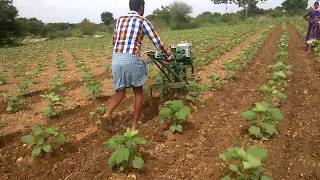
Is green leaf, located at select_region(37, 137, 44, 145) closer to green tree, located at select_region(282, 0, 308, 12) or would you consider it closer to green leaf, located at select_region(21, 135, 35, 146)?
green leaf, located at select_region(21, 135, 35, 146)

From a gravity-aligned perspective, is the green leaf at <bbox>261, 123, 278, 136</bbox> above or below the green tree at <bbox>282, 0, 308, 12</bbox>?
A: above

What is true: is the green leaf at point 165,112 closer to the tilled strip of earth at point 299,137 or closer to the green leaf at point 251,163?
the tilled strip of earth at point 299,137

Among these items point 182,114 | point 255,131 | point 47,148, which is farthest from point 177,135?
point 47,148

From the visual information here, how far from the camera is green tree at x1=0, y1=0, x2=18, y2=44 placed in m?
34.6

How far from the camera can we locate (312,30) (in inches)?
505

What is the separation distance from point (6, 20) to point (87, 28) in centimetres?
1357

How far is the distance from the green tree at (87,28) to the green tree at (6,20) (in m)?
11.6

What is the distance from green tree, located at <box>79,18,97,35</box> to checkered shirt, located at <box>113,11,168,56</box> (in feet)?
140

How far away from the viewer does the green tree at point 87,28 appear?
4703cm

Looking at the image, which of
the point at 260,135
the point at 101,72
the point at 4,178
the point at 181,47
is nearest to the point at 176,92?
the point at 181,47

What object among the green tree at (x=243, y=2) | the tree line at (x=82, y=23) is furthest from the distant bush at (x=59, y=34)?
the green tree at (x=243, y=2)

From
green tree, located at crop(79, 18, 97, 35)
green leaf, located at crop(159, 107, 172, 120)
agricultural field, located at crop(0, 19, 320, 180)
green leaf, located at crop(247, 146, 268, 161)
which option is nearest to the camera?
green leaf, located at crop(247, 146, 268, 161)

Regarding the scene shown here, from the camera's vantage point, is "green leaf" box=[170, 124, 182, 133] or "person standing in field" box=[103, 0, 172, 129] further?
"green leaf" box=[170, 124, 182, 133]

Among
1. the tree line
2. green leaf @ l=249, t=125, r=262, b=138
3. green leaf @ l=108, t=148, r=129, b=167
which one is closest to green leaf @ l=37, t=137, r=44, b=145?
green leaf @ l=108, t=148, r=129, b=167
